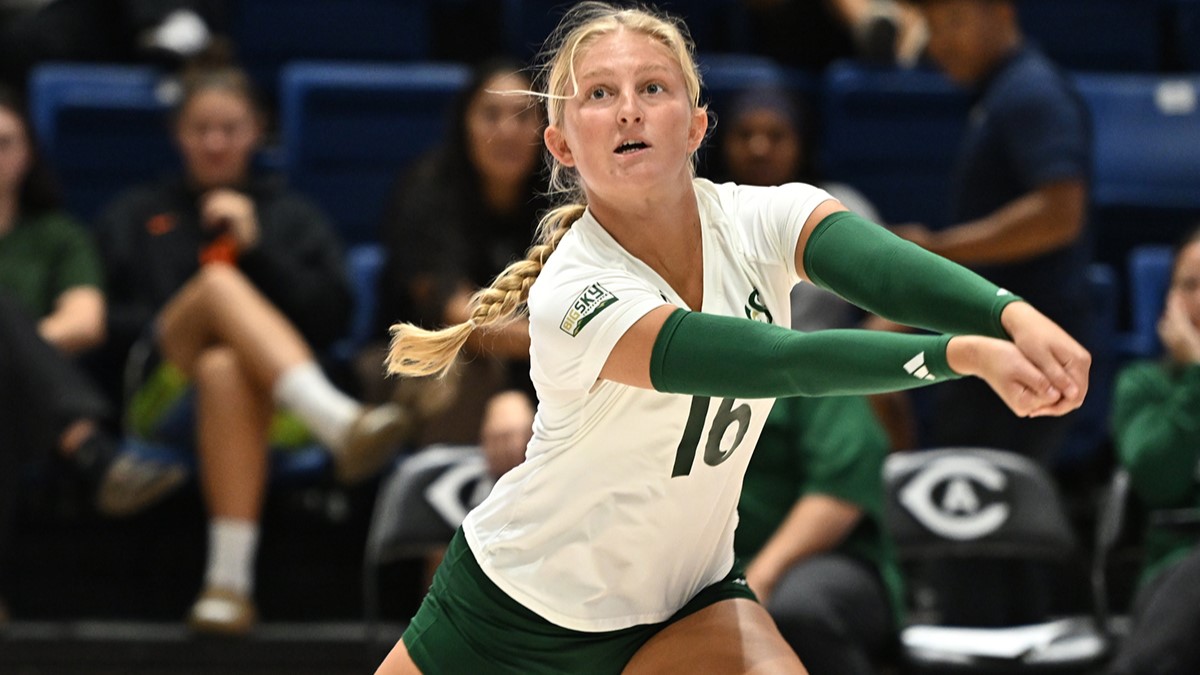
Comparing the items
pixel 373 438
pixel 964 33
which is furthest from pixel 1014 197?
A: pixel 373 438

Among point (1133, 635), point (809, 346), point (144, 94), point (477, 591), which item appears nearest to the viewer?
point (809, 346)

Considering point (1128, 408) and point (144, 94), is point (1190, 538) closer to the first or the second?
point (1128, 408)

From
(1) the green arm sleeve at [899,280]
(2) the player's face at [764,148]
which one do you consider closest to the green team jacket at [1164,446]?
(2) the player's face at [764,148]

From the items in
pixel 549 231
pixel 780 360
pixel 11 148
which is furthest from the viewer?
pixel 11 148

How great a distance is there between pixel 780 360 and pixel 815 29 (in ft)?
13.6

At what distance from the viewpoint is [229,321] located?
171 inches

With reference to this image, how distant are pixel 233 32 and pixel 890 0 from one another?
2387 mm

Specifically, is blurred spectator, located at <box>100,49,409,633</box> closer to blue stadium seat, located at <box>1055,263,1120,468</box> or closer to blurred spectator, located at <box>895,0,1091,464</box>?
blurred spectator, located at <box>895,0,1091,464</box>

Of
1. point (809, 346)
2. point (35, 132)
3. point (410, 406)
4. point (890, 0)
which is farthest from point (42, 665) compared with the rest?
point (890, 0)

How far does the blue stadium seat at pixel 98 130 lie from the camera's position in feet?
17.0

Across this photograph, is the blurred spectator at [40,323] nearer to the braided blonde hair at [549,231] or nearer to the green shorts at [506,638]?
the braided blonde hair at [549,231]

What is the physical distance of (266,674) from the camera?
4.19 meters

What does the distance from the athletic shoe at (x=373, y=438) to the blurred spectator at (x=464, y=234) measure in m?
0.06

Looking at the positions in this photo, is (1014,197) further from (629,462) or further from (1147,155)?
(629,462)
